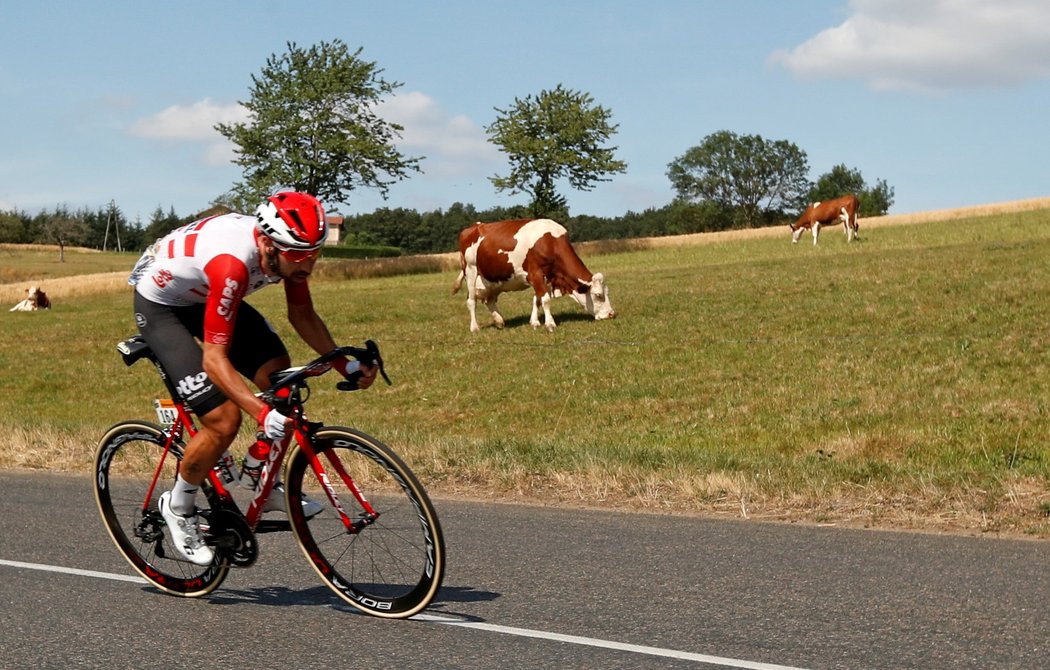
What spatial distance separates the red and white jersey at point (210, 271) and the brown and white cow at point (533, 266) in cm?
2174

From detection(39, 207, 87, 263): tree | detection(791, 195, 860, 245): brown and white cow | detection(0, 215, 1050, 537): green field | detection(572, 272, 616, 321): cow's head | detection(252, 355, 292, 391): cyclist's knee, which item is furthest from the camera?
detection(39, 207, 87, 263): tree

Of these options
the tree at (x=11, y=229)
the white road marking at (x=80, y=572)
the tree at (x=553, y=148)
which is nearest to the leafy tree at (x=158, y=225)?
the tree at (x=11, y=229)

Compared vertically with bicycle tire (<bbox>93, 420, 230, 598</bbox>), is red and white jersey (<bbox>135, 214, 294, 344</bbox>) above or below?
above

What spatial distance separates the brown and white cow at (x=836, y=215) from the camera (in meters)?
59.5

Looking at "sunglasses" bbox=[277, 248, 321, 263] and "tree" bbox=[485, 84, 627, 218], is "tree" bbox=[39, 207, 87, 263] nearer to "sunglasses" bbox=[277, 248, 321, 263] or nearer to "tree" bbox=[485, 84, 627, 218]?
"tree" bbox=[485, 84, 627, 218]

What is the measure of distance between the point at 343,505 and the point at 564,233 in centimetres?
2285

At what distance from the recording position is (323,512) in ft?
21.8

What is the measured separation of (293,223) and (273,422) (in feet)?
2.97

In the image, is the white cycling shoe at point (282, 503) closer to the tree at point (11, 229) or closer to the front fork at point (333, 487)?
the front fork at point (333, 487)

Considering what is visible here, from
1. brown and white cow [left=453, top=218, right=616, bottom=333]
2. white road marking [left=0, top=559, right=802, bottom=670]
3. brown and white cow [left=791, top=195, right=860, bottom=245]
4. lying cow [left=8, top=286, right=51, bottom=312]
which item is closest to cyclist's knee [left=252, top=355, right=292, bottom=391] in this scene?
white road marking [left=0, top=559, right=802, bottom=670]

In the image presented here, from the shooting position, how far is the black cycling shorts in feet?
22.1

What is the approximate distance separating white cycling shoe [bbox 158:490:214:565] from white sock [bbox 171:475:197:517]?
3 cm

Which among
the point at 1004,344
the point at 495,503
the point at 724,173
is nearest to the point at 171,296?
the point at 495,503

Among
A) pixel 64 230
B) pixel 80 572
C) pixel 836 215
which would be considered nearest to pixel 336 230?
pixel 64 230
